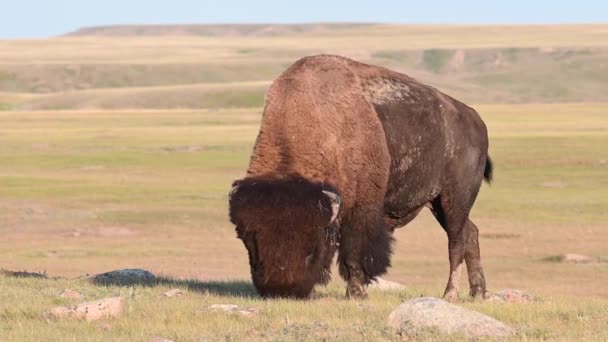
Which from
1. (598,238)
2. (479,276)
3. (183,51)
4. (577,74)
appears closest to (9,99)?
(577,74)

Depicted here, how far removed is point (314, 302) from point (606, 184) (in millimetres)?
29338

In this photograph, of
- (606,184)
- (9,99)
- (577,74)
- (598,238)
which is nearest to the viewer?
(598,238)

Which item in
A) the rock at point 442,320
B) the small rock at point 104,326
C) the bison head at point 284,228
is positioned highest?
the bison head at point 284,228

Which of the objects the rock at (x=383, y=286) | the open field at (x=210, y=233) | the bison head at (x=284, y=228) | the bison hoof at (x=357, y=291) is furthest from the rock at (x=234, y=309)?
the rock at (x=383, y=286)

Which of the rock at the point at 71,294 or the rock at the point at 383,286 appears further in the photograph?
the rock at the point at 383,286

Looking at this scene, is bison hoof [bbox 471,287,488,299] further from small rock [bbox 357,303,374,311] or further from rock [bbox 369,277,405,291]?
small rock [bbox 357,303,374,311]

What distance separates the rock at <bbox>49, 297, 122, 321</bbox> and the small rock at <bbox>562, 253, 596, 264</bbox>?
51.8 feet

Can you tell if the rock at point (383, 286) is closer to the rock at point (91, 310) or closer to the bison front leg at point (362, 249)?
the bison front leg at point (362, 249)

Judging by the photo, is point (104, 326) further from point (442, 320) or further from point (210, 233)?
point (210, 233)

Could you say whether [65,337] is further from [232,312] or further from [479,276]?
[479,276]

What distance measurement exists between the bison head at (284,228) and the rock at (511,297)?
9.15 feet

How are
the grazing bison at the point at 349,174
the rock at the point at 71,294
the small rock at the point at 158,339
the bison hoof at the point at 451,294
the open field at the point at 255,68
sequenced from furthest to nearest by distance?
1. the open field at the point at 255,68
2. the bison hoof at the point at 451,294
3. the rock at the point at 71,294
4. the grazing bison at the point at 349,174
5. the small rock at the point at 158,339

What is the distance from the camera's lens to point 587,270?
24094 mm

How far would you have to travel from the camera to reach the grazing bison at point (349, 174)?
11.1m
